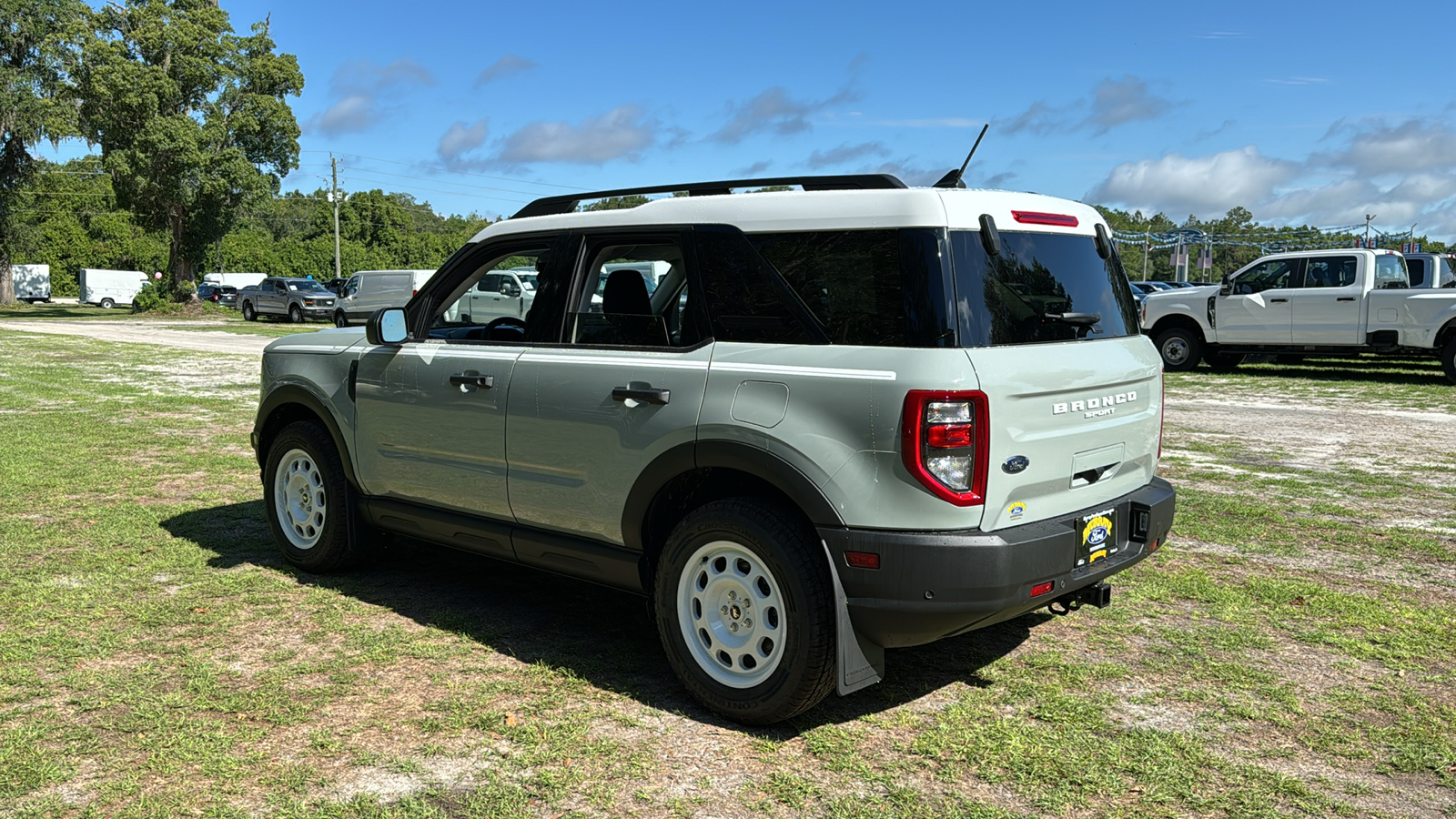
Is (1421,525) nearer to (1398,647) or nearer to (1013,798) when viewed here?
(1398,647)

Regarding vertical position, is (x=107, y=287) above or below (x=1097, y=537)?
above

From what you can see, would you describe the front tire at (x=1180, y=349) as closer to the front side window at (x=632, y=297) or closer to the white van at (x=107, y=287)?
the front side window at (x=632, y=297)

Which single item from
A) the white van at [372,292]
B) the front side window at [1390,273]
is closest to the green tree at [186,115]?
the white van at [372,292]

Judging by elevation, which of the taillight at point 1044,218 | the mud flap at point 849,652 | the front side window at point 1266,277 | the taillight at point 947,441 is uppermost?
the front side window at point 1266,277

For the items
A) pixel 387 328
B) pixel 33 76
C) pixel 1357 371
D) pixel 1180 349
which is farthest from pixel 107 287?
pixel 387 328

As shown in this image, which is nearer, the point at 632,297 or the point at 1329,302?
the point at 632,297

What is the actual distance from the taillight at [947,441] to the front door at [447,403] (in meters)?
1.98

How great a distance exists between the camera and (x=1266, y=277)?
18.8 metres

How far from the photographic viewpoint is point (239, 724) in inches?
156

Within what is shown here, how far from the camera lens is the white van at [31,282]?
67.9 metres

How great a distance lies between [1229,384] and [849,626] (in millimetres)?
15507

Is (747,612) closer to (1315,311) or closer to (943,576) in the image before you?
(943,576)

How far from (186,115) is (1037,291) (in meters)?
45.1

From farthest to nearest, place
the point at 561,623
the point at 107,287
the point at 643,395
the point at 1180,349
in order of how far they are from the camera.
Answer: the point at 107,287 → the point at 1180,349 → the point at 561,623 → the point at 643,395
